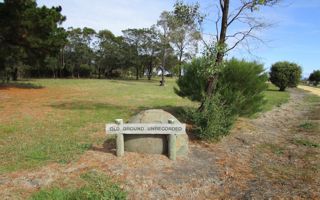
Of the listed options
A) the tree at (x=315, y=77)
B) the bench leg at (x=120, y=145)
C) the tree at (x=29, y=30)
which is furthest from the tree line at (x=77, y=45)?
the tree at (x=315, y=77)

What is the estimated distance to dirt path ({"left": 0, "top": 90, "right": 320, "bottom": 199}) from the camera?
454 cm

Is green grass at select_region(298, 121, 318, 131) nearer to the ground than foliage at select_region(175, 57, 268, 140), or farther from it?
nearer to the ground

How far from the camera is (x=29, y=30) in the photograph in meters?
19.6

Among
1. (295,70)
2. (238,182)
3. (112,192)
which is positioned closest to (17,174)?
(112,192)

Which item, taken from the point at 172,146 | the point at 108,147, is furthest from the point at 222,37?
the point at 108,147

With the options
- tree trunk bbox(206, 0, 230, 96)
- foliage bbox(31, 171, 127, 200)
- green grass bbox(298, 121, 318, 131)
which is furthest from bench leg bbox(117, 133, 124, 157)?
green grass bbox(298, 121, 318, 131)

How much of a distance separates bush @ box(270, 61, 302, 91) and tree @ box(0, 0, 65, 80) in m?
20.2

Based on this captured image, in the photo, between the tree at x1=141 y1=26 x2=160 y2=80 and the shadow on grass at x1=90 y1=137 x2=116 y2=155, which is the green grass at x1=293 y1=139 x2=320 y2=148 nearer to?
the shadow on grass at x1=90 y1=137 x2=116 y2=155

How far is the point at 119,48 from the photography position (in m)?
54.8

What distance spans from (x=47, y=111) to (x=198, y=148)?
23.4 ft

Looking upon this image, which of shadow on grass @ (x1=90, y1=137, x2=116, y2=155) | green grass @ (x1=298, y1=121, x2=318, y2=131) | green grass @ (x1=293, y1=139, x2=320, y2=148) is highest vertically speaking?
green grass @ (x1=298, y1=121, x2=318, y2=131)

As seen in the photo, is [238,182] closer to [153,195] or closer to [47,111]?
[153,195]

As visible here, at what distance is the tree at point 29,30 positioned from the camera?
18.5 meters

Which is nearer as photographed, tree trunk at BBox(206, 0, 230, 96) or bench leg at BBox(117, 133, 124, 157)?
bench leg at BBox(117, 133, 124, 157)
